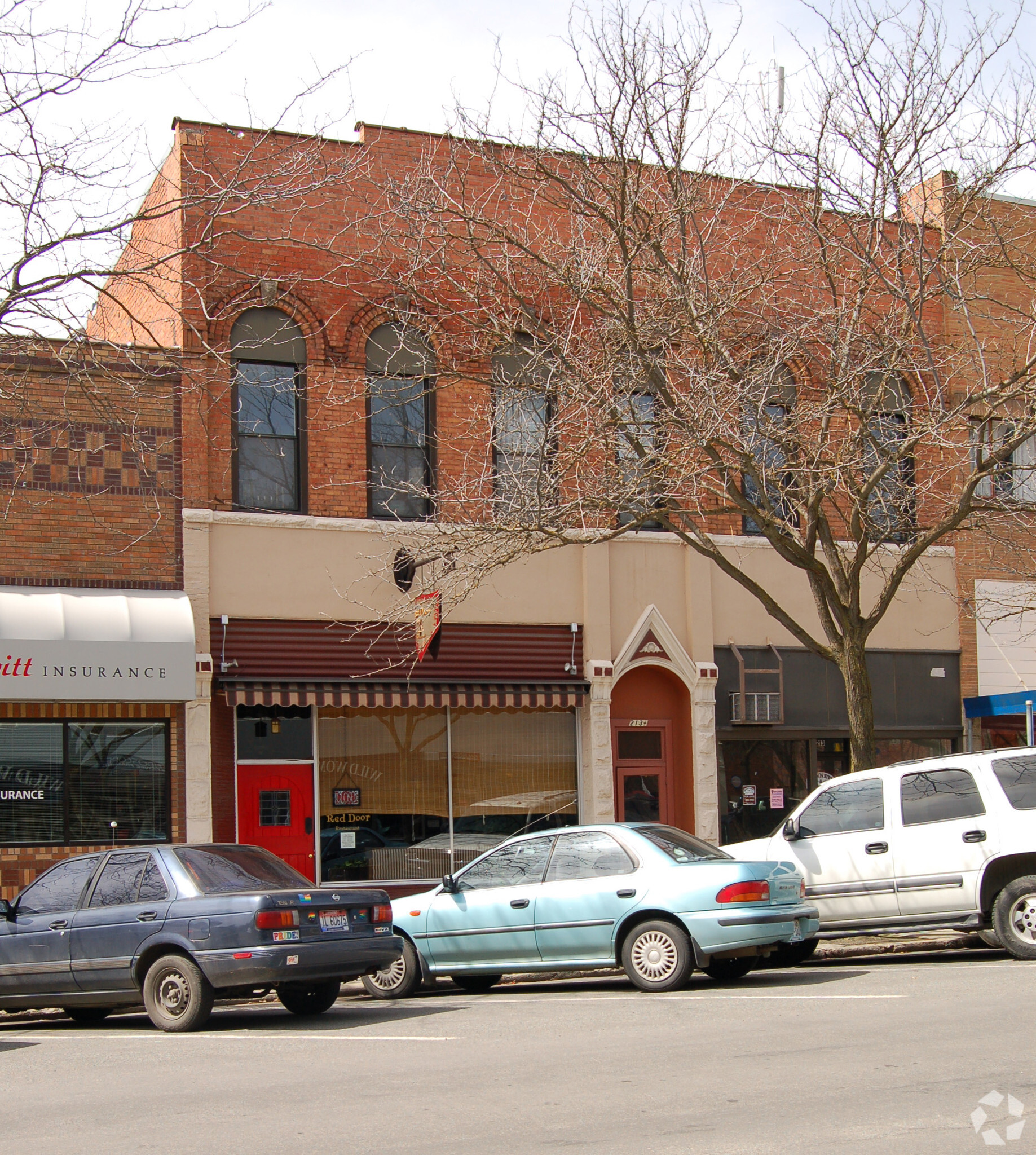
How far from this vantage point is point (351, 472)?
740 inches

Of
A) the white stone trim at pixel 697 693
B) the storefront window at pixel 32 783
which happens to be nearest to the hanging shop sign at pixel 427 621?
the white stone trim at pixel 697 693

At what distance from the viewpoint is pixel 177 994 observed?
10648 mm

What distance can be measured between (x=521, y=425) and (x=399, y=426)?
1.97 metres

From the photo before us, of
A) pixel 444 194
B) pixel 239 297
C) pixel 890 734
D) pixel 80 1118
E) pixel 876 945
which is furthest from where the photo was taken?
pixel 890 734

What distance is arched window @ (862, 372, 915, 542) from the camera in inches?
589

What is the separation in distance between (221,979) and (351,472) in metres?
9.45

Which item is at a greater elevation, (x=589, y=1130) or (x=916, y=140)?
(x=916, y=140)

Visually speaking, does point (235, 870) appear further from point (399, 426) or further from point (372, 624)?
point (399, 426)

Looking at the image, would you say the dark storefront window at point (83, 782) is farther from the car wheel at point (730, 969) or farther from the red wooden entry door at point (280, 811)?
the car wheel at point (730, 969)

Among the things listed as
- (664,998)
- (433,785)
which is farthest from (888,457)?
(433,785)

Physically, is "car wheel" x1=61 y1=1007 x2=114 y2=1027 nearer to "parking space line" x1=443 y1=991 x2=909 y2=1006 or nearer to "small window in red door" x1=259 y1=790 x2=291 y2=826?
"parking space line" x1=443 y1=991 x2=909 y2=1006

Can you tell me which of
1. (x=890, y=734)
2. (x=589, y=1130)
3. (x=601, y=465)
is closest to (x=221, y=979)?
(x=589, y=1130)

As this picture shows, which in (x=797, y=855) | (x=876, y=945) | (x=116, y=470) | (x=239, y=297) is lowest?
(x=876, y=945)

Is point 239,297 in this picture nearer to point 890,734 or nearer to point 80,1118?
point 890,734
